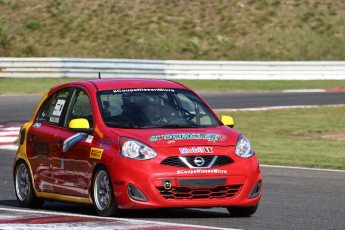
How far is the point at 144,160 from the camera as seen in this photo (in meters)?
9.55

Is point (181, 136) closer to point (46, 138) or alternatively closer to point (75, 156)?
point (75, 156)

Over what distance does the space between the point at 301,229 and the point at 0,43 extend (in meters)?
35.4

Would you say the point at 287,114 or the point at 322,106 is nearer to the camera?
the point at 287,114

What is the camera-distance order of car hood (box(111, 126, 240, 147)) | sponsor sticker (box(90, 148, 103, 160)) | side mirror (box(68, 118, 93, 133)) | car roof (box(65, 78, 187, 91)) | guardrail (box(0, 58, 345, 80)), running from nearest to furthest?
car hood (box(111, 126, 240, 147)), sponsor sticker (box(90, 148, 103, 160)), side mirror (box(68, 118, 93, 133)), car roof (box(65, 78, 187, 91)), guardrail (box(0, 58, 345, 80))

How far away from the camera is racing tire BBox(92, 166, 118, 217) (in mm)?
9648

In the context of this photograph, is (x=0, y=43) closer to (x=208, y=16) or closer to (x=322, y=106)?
(x=208, y=16)

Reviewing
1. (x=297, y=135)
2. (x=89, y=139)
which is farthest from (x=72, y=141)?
(x=297, y=135)

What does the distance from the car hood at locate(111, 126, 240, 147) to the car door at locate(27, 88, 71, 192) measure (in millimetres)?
1240

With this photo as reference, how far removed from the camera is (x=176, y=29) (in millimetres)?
44594

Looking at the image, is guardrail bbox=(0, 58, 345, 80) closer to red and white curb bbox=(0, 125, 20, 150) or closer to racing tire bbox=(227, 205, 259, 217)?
red and white curb bbox=(0, 125, 20, 150)

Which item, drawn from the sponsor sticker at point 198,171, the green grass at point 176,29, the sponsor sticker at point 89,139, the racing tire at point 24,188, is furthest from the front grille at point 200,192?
the green grass at point 176,29

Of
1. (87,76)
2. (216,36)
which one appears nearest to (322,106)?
(87,76)

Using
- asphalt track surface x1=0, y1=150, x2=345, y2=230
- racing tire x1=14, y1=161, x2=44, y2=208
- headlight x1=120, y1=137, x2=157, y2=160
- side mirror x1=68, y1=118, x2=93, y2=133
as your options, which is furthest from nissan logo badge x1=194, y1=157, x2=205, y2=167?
racing tire x1=14, y1=161, x2=44, y2=208

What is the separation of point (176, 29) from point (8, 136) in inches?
936
